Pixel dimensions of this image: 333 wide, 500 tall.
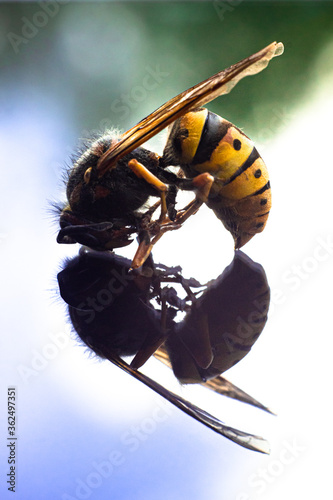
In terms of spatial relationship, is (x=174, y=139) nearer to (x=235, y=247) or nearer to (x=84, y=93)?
(x=235, y=247)

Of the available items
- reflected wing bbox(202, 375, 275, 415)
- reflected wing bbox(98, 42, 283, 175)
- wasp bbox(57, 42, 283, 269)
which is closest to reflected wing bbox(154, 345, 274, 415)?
reflected wing bbox(202, 375, 275, 415)

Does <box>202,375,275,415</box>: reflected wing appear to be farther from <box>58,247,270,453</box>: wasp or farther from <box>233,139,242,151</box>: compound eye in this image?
<box>233,139,242,151</box>: compound eye

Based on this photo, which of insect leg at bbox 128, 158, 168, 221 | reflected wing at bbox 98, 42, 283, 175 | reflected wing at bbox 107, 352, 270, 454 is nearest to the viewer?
reflected wing at bbox 107, 352, 270, 454

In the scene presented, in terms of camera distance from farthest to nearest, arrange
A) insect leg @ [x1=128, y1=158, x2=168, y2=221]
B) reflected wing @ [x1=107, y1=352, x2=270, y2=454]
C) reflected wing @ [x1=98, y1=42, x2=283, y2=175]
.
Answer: insect leg @ [x1=128, y1=158, x2=168, y2=221] < reflected wing @ [x1=98, y1=42, x2=283, y2=175] < reflected wing @ [x1=107, y1=352, x2=270, y2=454]

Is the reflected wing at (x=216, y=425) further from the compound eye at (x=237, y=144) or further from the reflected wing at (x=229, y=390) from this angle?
the compound eye at (x=237, y=144)

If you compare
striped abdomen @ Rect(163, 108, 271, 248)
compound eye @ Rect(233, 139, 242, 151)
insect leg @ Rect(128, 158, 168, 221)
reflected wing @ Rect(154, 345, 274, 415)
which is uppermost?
compound eye @ Rect(233, 139, 242, 151)

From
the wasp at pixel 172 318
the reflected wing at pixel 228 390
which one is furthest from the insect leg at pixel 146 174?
the reflected wing at pixel 228 390

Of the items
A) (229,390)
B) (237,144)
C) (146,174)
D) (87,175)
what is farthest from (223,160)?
(229,390)
